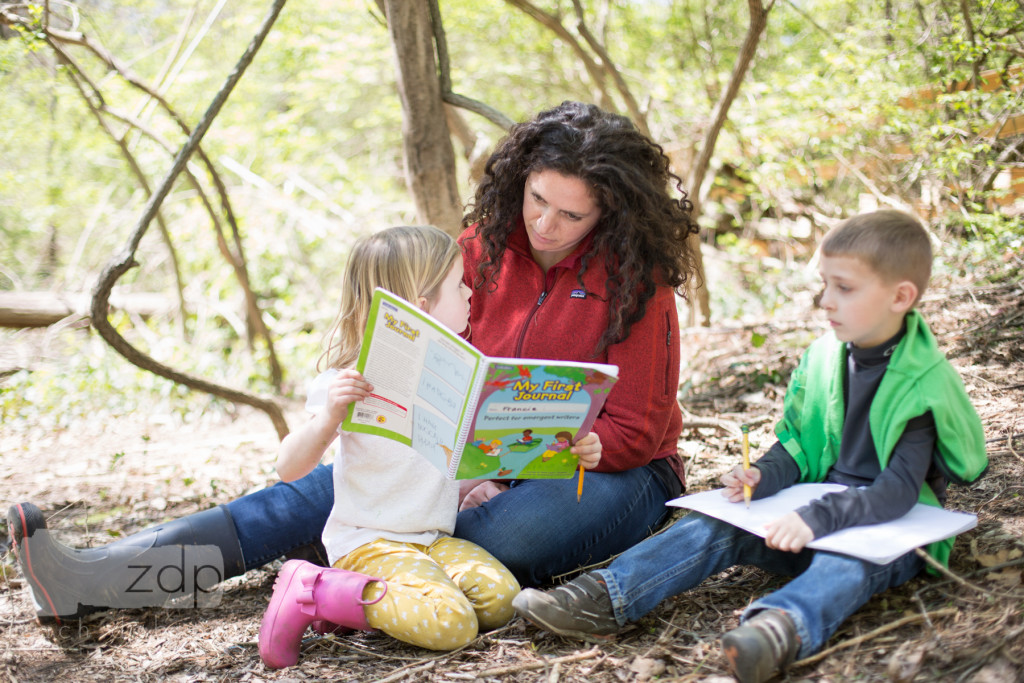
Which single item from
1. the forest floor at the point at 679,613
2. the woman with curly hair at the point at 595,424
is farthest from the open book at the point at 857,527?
the woman with curly hair at the point at 595,424

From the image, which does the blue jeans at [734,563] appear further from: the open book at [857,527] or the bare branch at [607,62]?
the bare branch at [607,62]

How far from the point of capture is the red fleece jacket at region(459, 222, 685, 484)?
2.25 meters

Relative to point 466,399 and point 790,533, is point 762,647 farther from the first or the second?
point 466,399

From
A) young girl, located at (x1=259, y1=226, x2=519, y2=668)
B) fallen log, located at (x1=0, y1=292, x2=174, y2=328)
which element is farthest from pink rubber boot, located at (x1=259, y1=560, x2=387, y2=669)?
fallen log, located at (x1=0, y1=292, x2=174, y2=328)

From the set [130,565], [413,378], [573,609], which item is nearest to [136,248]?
[130,565]

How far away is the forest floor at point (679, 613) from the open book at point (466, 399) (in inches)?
19.1

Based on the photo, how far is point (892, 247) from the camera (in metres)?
1.74

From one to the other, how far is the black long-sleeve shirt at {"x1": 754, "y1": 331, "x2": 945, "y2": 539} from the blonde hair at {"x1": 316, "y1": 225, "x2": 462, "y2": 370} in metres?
1.04

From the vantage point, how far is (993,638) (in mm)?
1517

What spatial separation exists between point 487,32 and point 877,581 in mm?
7825

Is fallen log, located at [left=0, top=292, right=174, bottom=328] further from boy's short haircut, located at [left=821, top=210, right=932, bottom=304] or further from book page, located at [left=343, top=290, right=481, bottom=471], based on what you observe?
boy's short haircut, located at [left=821, top=210, right=932, bottom=304]

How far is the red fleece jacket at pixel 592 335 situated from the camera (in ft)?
7.38

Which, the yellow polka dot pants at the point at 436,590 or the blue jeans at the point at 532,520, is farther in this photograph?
the blue jeans at the point at 532,520

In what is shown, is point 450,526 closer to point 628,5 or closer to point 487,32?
point 628,5
